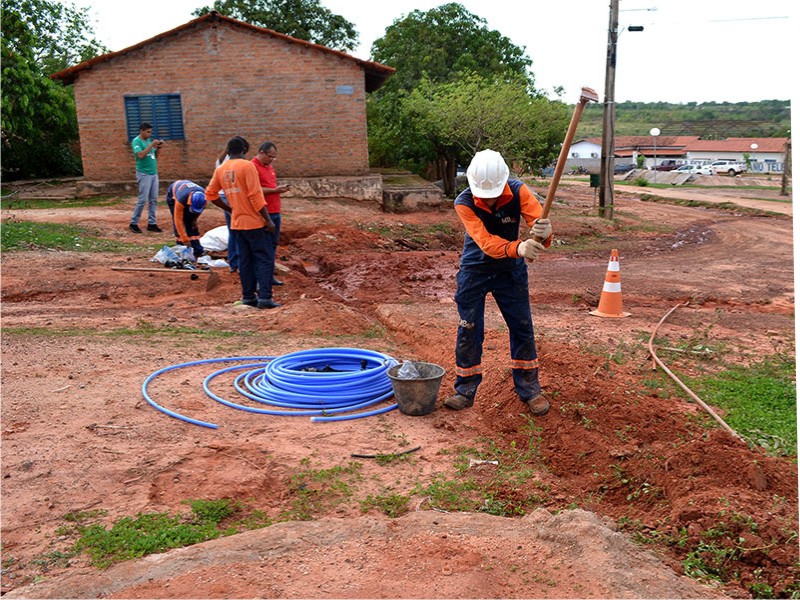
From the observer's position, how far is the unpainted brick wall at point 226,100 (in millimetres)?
18844

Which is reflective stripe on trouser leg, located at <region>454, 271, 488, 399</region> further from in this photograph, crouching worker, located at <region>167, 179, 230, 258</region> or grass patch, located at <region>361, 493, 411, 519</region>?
crouching worker, located at <region>167, 179, 230, 258</region>

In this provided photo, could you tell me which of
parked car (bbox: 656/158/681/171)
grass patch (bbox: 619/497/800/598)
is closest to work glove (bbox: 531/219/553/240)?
grass patch (bbox: 619/497/800/598)

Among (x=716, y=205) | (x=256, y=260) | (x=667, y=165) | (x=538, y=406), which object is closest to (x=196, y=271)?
(x=256, y=260)

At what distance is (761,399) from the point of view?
5777 mm

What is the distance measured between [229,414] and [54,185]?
1955 cm

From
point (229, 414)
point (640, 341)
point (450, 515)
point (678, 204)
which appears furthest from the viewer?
point (678, 204)

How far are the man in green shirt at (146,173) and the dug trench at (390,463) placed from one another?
428 cm

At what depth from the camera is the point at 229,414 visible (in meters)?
5.52

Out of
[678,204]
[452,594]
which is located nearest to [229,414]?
[452,594]

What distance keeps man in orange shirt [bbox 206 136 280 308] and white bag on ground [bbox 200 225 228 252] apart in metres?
2.87

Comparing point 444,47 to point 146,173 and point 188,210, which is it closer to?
point 146,173

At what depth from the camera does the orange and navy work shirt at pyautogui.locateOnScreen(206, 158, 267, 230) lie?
27.8 feet

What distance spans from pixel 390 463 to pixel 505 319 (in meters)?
1.52

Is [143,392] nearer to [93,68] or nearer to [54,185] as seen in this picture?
[93,68]
